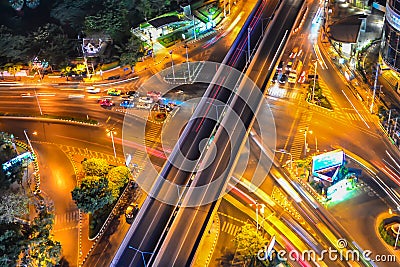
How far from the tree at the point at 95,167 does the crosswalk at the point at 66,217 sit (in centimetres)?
757

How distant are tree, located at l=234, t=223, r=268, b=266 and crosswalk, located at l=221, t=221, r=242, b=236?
5026 millimetres

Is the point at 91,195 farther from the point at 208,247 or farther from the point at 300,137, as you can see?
the point at 300,137

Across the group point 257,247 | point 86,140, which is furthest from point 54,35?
point 257,247

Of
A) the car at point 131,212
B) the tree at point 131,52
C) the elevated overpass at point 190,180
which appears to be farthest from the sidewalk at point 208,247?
the tree at point 131,52

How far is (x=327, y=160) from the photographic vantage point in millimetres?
90812

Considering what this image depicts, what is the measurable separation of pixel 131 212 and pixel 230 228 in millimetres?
18216

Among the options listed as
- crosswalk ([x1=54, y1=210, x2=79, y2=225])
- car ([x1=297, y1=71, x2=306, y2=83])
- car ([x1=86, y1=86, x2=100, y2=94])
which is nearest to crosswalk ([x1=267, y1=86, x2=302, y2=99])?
car ([x1=297, y1=71, x2=306, y2=83])

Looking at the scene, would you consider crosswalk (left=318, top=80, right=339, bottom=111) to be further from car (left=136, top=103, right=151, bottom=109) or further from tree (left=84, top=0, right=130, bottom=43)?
tree (left=84, top=0, right=130, bottom=43)

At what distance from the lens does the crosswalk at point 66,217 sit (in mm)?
89500

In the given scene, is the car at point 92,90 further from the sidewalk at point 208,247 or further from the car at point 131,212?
the sidewalk at point 208,247

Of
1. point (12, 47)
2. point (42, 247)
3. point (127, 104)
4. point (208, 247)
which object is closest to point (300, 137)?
point (208, 247)

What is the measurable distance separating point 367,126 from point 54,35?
261 ft

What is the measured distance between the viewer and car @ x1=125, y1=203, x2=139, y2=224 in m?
89.1

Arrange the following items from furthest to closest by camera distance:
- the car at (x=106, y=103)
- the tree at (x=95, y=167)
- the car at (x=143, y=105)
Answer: the car at (x=106, y=103) < the car at (x=143, y=105) < the tree at (x=95, y=167)
